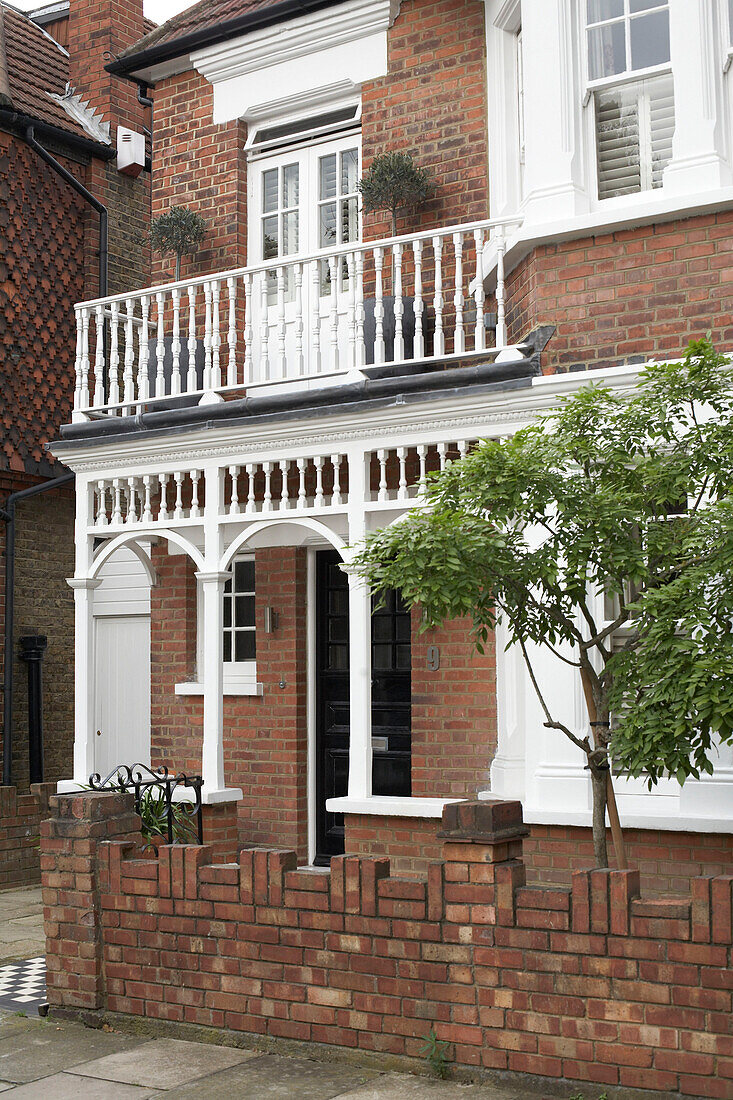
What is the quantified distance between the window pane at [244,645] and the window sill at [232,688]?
0.80 feet

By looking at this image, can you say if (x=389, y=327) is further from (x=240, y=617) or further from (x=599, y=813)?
(x=599, y=813)

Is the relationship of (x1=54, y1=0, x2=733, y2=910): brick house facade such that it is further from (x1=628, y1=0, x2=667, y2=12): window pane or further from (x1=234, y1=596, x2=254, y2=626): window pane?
(x1=628, y1=0, x2=667, y2=12): window pane

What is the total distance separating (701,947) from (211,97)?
8325 millimetres

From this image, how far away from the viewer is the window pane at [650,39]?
23.0ft

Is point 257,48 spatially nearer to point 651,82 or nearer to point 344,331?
point 344,331

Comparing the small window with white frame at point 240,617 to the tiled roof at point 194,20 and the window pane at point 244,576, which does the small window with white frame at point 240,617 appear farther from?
the tiled roof at point 194,20

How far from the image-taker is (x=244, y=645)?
10.0 m

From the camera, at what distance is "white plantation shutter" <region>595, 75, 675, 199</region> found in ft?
23.2

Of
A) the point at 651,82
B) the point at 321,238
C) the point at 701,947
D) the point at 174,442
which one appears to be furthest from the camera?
the point at 321,238

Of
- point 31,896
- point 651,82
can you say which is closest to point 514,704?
point 651,82

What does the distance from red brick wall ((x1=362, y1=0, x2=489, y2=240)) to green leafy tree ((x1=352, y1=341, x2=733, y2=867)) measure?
13.4 ft

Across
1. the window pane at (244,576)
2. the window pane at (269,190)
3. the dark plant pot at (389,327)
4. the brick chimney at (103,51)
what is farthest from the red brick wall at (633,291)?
the brick chimney at (103,51)

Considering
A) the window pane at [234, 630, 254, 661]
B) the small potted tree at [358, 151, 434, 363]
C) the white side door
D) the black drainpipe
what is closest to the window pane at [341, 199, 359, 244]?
the small potted tree at [358, 151, 434, 363]

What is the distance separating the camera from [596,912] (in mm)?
4664
